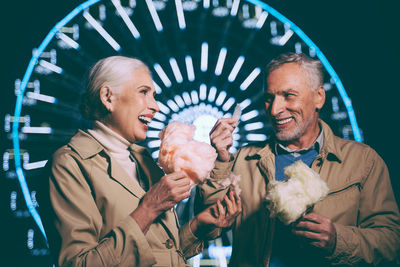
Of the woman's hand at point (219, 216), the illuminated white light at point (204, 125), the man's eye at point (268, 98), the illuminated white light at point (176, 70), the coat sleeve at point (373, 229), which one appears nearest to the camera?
the coat sleeve at point (373, 229)

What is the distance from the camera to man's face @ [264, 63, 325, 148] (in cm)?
261

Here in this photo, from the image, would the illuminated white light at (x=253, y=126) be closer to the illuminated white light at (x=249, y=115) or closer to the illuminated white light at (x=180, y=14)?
the illuminated white light at (x=249, y=115)

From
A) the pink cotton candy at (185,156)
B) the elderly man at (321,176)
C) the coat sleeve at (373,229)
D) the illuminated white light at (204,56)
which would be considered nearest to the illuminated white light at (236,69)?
the illuminated white light at (204,56)

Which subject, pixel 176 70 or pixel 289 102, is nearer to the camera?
pixel 289 102

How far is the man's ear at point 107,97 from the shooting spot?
7.09 feet

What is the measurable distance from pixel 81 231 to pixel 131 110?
788mm

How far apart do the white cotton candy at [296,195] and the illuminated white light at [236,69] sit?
3495mm

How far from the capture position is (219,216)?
2301mm

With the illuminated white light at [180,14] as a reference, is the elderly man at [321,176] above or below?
below

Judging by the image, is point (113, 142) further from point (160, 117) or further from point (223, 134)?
point (160, 117)

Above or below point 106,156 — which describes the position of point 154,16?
above

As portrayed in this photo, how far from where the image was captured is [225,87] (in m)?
5.21

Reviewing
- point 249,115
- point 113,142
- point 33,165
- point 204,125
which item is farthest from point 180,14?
point 113,142

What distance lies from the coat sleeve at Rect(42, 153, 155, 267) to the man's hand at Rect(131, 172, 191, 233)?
0.19 ft
